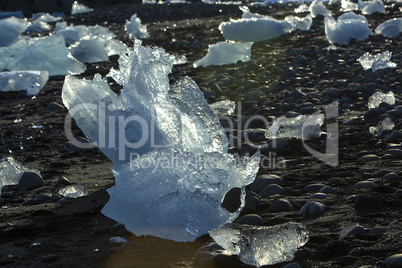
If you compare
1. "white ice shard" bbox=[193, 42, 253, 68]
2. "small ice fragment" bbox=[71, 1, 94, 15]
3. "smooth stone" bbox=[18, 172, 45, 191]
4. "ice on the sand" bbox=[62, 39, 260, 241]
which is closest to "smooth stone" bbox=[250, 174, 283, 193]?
"ice on the sand" bbox=[62, 39, 260, 241]

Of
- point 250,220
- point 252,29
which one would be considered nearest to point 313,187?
point 250,220

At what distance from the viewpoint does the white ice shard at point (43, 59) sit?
6.67m

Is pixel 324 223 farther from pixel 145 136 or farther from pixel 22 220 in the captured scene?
pixel 22 220

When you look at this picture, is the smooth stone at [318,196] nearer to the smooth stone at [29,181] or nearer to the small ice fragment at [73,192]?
the small ice fragment at [73,192]

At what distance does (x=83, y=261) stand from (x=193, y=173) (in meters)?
0.56

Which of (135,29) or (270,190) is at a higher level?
(135,29)

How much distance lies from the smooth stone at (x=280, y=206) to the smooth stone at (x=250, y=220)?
0.15 metres

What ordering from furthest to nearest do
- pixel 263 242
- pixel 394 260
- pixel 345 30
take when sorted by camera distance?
pixel 345 30 < pixel 263 242 < pixel 394 260

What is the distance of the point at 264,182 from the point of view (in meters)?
2.76

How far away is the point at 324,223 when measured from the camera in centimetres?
220

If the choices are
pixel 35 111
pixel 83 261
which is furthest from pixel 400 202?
pixel 35 111

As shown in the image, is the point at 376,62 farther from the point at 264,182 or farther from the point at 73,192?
the point at 73,192

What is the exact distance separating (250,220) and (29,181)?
1.43m

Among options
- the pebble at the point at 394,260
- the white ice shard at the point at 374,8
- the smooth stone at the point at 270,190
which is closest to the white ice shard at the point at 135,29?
the white ice shard at the point at 374,8
